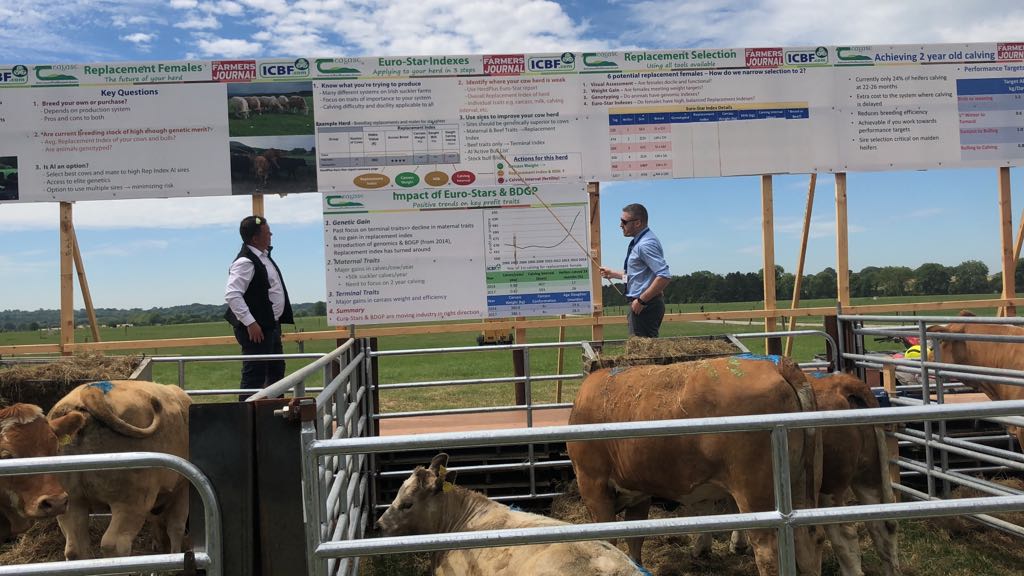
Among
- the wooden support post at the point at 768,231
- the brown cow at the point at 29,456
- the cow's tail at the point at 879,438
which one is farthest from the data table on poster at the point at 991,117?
the brown cow at the point at 29,456

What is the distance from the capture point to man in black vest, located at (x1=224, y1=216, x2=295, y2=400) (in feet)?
20.6

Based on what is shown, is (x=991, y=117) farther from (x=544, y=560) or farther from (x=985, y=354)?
(x=544, y=560)

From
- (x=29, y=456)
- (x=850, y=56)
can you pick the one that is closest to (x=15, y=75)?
(x=29, y=456)

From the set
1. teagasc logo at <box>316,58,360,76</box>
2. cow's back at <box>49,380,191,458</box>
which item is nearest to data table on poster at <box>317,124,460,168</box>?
teagasc logo at <box>316,58,360,76</box>

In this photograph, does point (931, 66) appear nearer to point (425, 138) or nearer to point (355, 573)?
point (425, 138)

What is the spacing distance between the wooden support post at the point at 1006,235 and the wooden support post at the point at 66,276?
34.3 feet

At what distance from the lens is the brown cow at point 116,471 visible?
412cm

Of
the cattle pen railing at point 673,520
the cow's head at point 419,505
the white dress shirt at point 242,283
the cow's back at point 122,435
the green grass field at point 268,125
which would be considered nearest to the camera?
the cattle pen railing at point 673,520

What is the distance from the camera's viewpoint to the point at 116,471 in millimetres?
4094

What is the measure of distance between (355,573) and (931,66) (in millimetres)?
8232

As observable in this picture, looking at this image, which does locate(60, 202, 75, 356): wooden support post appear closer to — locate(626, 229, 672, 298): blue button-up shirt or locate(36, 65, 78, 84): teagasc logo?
locate(36, 65, 78, 84): teagasc logo

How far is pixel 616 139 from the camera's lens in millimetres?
7797

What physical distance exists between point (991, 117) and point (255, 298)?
8434 millimetres

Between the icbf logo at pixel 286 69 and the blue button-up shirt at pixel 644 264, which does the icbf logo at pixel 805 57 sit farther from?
the icbf logo at pixel 286 69
